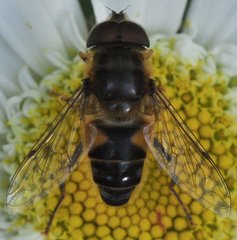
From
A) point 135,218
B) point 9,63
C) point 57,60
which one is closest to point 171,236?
point 135,218

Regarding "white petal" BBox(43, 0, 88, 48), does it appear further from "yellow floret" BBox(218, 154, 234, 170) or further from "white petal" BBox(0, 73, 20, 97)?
"yellow floret" BBox(218, 154, 234, 170)

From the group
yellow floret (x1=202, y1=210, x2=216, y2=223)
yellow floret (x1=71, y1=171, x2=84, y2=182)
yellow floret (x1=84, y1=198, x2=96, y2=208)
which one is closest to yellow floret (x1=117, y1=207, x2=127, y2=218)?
yellow floret (x1=84, y1=198, x2=96, y2=208)

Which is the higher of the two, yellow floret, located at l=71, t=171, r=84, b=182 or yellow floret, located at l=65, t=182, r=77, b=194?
yellow floret, located at l=71, t=171, r=84, b=182

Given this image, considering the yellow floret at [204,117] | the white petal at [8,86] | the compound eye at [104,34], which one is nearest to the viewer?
the compound eye at [104,34]

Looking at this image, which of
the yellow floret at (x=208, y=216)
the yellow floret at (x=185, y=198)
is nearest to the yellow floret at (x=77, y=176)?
the yellow floret at (x=185, y=198)

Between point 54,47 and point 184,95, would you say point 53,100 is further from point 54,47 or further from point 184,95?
point 184,95

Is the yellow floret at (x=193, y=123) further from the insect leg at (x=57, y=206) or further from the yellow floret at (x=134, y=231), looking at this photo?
the insect leg at (x=57, y=206)
